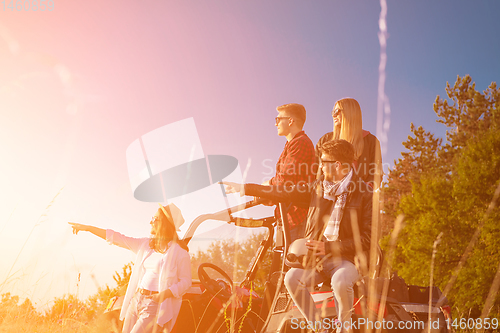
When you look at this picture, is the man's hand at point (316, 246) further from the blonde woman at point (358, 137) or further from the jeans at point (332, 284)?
the blonde woman at point (358, 137)

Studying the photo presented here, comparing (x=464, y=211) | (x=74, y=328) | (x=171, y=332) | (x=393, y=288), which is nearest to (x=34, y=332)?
(x=74, y=328)

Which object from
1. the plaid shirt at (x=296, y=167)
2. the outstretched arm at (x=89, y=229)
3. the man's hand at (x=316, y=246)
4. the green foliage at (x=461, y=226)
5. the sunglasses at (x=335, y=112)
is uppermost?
the green foliage at (x=461, y=226)

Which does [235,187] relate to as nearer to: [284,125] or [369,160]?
[284,125]

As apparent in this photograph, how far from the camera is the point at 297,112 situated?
4.21 meters

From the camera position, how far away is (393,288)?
3.03 meters

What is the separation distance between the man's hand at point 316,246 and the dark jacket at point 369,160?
37.6 inches

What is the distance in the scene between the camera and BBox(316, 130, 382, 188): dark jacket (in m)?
3.58

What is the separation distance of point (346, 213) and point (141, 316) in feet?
7.81

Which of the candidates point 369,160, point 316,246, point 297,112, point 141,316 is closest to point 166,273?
point 141,316

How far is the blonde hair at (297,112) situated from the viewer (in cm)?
420

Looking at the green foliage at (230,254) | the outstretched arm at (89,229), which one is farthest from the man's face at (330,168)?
the outstretched arm at (89,229)

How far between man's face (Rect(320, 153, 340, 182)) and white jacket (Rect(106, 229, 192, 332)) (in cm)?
196

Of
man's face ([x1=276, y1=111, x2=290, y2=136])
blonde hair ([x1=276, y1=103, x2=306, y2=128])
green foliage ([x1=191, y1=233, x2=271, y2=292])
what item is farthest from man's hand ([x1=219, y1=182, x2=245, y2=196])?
blonde hair ([x1=276, y1=103, x2=306, y2=128])

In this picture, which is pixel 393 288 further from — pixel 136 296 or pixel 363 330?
pixel 136 296
